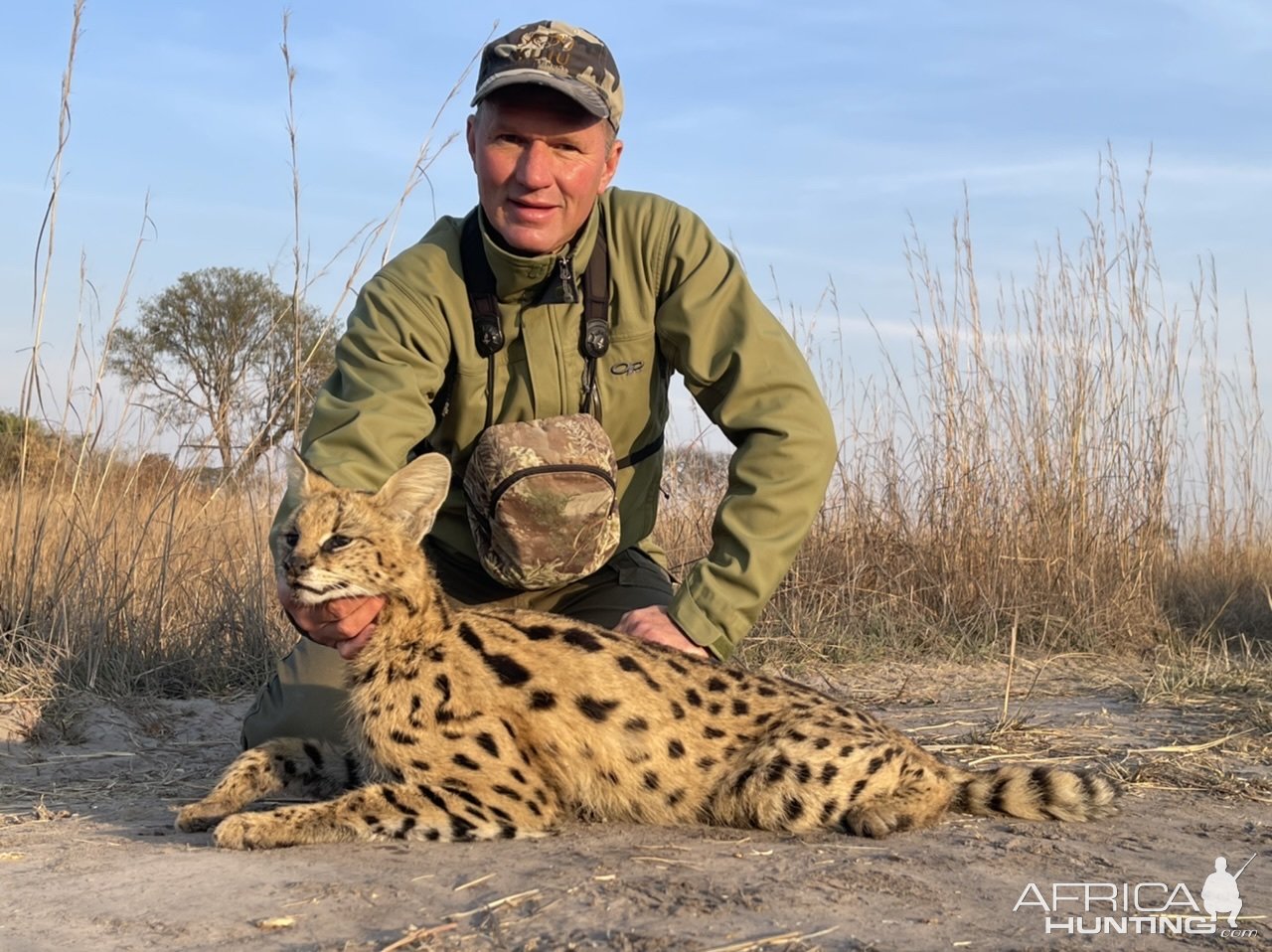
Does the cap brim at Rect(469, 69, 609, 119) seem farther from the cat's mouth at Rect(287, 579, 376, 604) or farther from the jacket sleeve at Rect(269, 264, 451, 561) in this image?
the cat's mouth at Rect(287, 579, 376, 604)

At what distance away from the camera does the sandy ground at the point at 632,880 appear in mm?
2494

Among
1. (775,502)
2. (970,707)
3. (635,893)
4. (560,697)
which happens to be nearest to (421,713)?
(560,697)

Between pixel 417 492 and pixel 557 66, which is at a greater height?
pixel 557 66

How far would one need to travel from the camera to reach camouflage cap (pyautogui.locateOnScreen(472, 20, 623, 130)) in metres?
3.97

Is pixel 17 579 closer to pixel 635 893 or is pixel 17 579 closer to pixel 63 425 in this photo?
pixel 63 425

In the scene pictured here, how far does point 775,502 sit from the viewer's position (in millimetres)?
4023

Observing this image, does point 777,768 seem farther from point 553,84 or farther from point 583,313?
point 553,84

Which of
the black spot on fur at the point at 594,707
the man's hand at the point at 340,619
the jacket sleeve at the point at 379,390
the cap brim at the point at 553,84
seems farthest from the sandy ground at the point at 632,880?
the cap brim at the point at 553,84

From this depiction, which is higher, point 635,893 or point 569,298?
point 569,298

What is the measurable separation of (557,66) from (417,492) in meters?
1.44

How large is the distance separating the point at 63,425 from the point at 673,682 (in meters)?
3.43

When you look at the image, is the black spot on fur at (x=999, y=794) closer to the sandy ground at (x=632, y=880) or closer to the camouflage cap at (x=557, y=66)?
the sandy ground at (x=632, y=880)

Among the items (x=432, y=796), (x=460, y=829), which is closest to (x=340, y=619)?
(x=432, y=796)

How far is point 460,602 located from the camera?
15.3 feet
